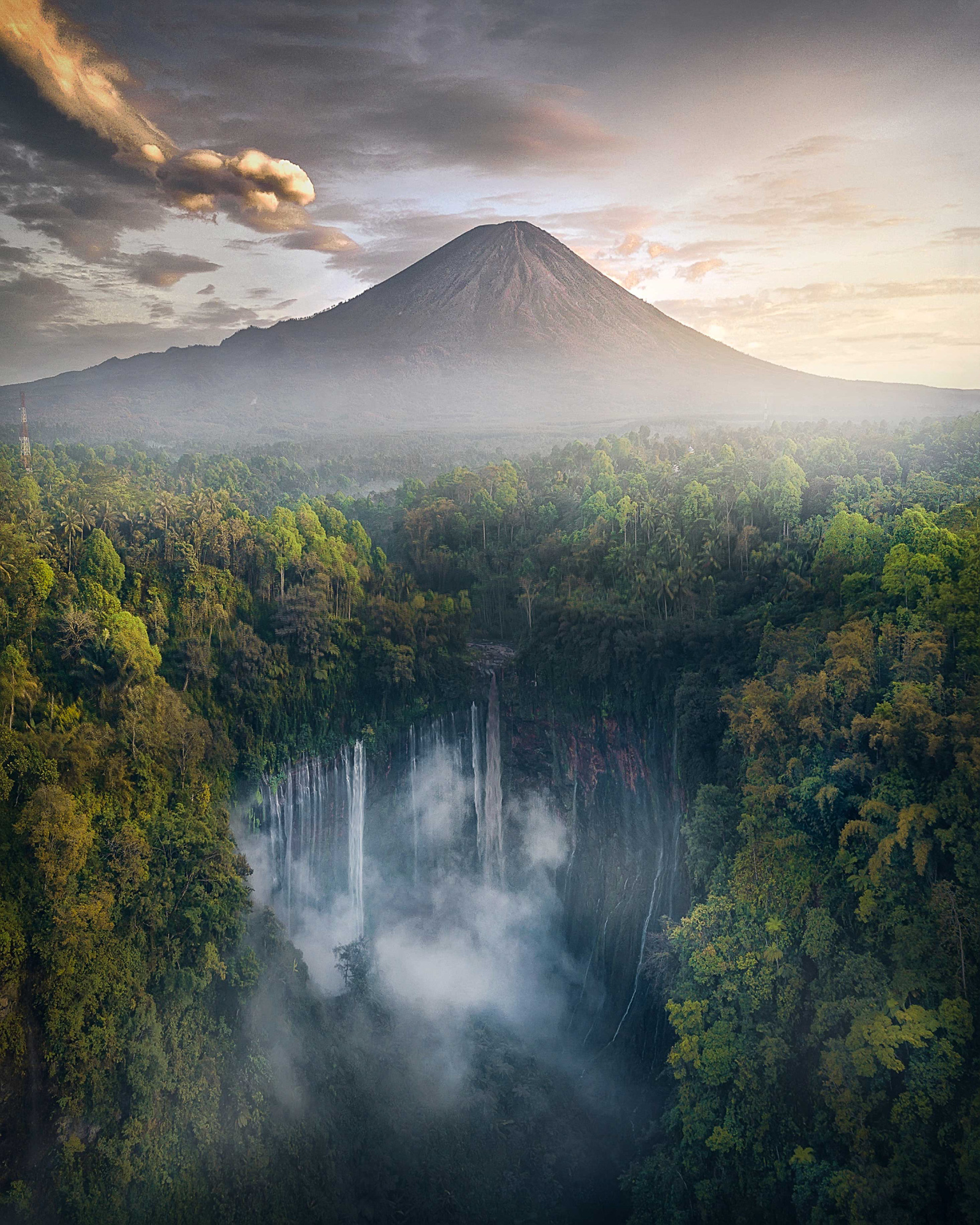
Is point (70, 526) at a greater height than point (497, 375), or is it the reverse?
point (497, 375)

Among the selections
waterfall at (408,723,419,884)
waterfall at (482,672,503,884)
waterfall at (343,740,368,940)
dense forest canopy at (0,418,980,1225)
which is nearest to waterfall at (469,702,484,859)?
waterfall at (482,672,503,884)

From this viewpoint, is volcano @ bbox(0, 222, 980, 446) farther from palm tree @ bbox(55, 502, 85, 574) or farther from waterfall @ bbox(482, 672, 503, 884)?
palm tree @ bbox(55, 502, 85, 574)

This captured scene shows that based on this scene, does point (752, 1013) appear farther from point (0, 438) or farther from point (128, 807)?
point (0, 438)

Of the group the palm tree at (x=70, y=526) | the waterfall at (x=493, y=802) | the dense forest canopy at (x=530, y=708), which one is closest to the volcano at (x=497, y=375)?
the waterfall at (x=493, y=802)

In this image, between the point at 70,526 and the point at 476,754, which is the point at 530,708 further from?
the point at 70,526

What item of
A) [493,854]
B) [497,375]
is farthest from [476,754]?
[497,375]
